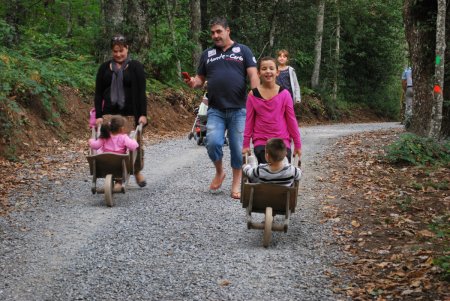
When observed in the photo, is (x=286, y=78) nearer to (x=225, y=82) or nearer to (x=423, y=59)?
(x=225, y=82)

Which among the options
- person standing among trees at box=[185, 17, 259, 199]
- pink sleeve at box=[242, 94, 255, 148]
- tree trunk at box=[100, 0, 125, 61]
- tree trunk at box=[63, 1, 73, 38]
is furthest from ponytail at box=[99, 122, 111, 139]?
tree trunk at box=[63, 1, 73, 38]

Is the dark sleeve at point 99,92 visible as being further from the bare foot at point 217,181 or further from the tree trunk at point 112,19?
the tree trunk at point 112,19

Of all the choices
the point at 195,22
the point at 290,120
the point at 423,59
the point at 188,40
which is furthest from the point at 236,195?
the point at 195,22

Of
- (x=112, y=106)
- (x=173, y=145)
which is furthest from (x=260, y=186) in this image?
(x=173, y=145)

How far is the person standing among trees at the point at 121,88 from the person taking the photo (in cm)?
850

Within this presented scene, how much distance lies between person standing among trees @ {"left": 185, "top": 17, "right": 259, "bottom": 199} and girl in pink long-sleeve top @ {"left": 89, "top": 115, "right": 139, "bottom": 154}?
115 cm

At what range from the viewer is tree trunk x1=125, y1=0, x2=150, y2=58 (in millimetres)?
20016

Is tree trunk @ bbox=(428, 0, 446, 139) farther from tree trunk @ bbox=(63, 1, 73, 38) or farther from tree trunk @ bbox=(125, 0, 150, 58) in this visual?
tree trunk @ bbox=(63, 1, 73, 38)

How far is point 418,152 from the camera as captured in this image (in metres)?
11.6

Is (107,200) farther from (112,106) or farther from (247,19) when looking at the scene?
(247,19)

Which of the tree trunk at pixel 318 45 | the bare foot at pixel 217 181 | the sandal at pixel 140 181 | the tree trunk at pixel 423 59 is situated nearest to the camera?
the bare foot at pixel 217 181

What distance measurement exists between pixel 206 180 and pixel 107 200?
2.57 metres

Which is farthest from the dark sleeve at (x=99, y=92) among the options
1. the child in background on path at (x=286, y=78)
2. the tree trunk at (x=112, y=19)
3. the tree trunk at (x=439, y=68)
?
the tree trunk at (x=112, y=19)

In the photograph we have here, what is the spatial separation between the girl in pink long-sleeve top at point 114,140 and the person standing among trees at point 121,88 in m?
0.35
